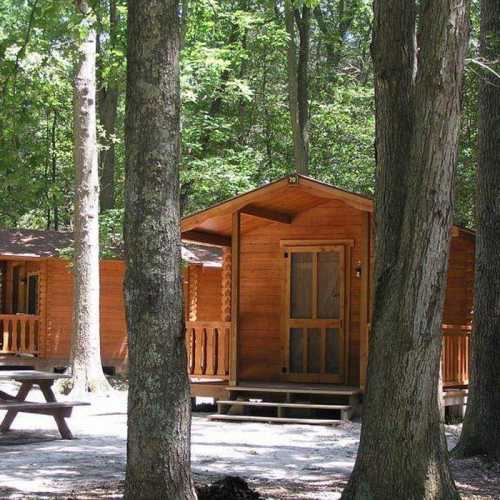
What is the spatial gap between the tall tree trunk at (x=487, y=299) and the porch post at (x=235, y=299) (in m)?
5.94

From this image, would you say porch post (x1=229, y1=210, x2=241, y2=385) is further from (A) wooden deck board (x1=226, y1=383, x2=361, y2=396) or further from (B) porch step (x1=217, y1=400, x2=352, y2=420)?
(B) porch step (x1=217, y1=400, x2=352, y2=420)

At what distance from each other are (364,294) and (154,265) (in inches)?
354

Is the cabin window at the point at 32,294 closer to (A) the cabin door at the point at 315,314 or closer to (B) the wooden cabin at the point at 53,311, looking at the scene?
(B) the wooden cabin at the point at 53,311

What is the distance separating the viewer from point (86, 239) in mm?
18203

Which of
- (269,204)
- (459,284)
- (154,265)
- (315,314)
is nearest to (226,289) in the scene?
(315,314)

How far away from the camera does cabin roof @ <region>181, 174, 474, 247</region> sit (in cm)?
1475

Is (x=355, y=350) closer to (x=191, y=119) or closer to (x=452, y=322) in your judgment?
(x=452, y=322)

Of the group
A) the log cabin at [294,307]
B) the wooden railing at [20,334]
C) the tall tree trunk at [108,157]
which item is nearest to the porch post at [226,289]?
the log cabin at [294,307]

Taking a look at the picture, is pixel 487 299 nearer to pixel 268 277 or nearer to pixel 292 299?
pixel 292 299

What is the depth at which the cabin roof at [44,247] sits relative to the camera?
23875 mm

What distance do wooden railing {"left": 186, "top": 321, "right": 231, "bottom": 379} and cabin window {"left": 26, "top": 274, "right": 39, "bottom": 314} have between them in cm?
1067

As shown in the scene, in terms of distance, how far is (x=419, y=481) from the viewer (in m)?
7.13

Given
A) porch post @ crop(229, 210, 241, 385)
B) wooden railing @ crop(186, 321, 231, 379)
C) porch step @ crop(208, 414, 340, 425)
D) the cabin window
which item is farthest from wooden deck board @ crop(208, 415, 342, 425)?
the cabin window

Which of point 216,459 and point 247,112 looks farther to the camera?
point 247,112
